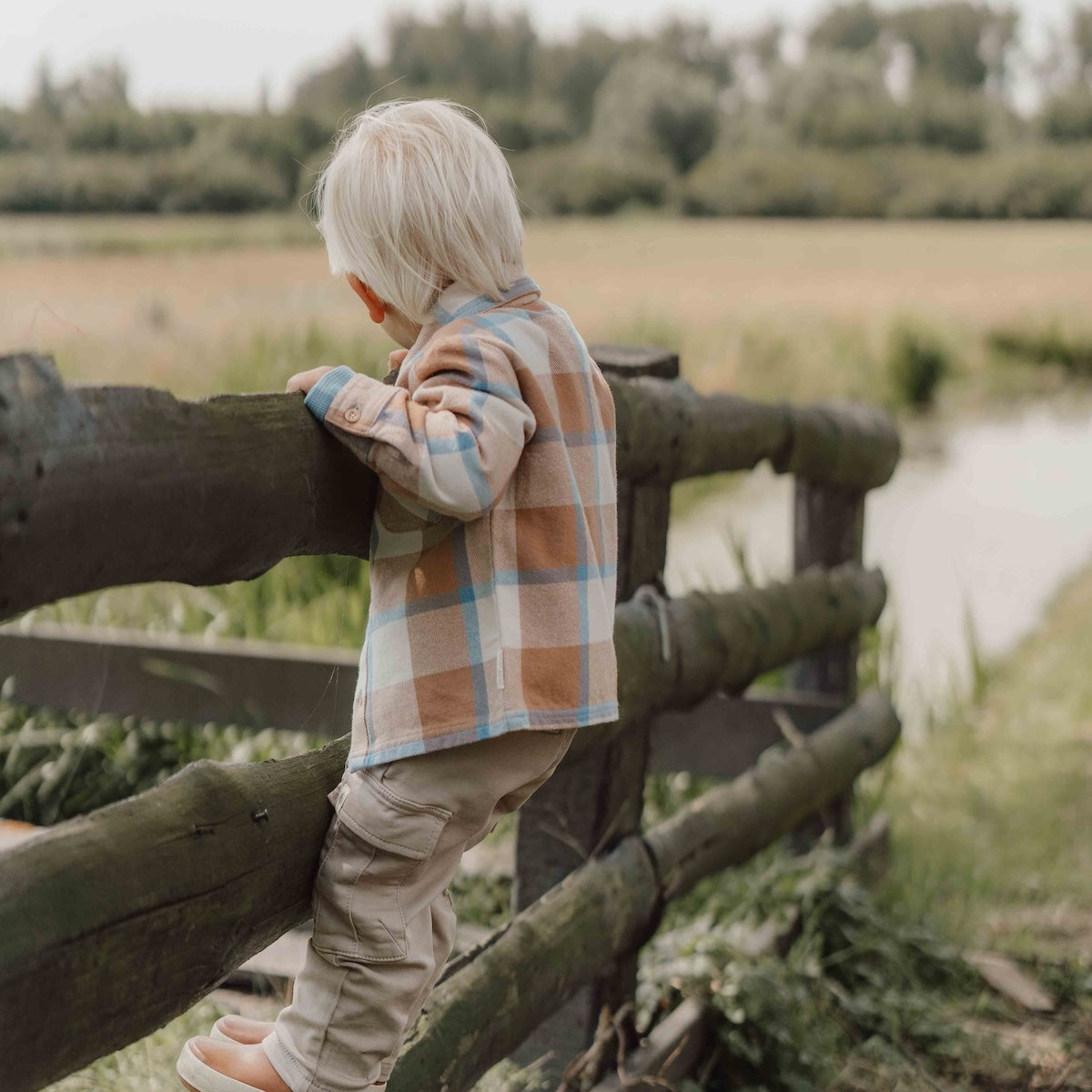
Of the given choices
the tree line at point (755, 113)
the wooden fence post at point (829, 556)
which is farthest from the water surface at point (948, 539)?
the tree line at point (755, 113)

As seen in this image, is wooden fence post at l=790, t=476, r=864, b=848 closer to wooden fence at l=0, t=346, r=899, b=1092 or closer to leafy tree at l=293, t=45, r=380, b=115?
wooden fence at l=0, t=346, r=899, b=1092

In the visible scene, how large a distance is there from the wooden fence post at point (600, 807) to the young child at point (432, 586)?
728 mm

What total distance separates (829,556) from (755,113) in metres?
41.9

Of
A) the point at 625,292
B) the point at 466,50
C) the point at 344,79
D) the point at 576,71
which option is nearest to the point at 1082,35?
the point at 576,71

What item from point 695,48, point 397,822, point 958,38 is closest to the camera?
point 397,822

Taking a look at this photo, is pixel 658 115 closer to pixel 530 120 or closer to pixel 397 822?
pixel 530 120

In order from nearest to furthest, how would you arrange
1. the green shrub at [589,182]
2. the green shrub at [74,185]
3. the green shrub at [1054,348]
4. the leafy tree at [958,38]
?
the green shrub at [74,185] < the green shrub at [1054,348] < the green shrub at [589,182] < the leafy tree at [958,38]

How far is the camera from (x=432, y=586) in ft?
4.51

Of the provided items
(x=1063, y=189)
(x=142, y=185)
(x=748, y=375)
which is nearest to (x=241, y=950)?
(x=142, y=185)

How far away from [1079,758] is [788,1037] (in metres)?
2.44

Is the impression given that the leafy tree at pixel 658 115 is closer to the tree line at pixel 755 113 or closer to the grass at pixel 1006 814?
the tree line at pixel 755 113

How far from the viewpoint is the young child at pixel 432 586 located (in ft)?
4.36

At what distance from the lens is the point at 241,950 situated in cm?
136

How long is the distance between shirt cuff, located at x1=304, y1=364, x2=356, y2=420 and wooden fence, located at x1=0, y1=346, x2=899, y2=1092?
2 centimetres
